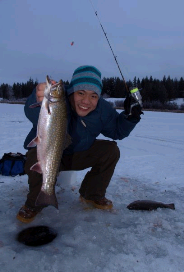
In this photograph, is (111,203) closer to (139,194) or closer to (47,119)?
(139,194)

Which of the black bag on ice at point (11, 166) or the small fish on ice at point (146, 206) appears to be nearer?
the small fish on ice at point (146, 206)

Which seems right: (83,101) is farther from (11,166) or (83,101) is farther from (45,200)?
(11,166)

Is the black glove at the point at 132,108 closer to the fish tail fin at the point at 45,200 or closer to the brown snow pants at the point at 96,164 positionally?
the brown snow pants at the point at 96,164

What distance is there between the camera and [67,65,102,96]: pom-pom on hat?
335cm

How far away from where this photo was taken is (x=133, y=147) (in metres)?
7.59

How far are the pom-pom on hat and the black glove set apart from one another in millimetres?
417

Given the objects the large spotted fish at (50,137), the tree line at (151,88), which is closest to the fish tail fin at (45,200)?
Answer: the large spotted fish at (50,137)

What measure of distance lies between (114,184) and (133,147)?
3.45 m

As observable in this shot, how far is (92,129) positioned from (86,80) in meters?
0.69

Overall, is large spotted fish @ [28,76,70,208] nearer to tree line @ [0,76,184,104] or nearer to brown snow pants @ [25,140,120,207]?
brown snow pants @ [25,140,120,207]

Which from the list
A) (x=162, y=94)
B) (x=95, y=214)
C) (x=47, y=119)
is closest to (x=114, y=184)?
(x=95, y=214)

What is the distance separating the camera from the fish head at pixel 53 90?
8.60ft

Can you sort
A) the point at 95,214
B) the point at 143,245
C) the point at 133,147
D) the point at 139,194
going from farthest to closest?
the point at 133,147
the point at 139,194
the point at 95,214
the point at 143,245

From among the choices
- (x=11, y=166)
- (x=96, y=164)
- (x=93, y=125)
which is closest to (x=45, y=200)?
(x=96, y=164)
